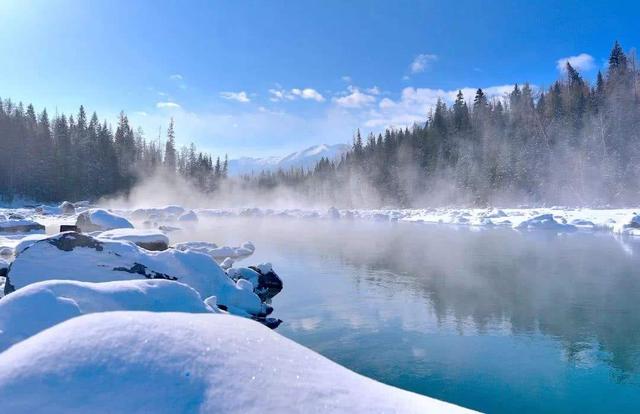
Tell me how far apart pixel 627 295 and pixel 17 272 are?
623 inches

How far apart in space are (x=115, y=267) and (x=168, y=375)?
7.33m

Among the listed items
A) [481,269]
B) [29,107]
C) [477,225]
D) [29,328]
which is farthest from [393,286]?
[29,107]

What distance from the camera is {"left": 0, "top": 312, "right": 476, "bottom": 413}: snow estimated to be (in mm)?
2646

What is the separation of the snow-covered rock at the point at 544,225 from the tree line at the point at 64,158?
65140mm

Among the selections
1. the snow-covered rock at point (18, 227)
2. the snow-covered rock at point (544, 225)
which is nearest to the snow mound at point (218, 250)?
the snow-covered rock at point (18, 227)

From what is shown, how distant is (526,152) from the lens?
66.7m

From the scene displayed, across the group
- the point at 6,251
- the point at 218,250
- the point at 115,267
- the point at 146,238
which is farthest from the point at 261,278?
the point at 6,251

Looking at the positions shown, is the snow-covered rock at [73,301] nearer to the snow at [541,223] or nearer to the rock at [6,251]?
the rock at [6,251]

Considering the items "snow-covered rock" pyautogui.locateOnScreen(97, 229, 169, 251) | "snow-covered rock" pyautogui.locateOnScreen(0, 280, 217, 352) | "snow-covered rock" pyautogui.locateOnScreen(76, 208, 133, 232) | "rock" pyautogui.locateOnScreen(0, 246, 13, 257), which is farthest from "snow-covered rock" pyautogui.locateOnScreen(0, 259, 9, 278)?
"snow-covered rock" pyautogui.locateOnScreen(76, 208, 133, 232)

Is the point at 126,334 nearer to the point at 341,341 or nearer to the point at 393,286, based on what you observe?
the point at 341,341

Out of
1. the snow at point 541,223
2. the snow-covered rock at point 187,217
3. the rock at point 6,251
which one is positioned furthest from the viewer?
the snow-covered rock at point 187,217

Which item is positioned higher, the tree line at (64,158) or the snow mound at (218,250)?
the tree line at (64,158)

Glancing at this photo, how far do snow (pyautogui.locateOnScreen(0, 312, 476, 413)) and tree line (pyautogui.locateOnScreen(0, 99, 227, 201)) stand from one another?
240 feet

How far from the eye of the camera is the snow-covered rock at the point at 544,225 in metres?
35.8
